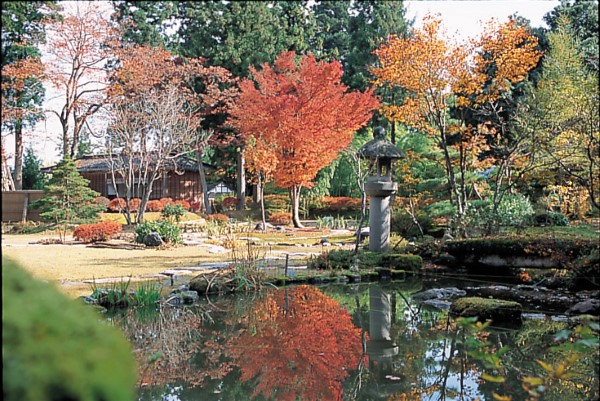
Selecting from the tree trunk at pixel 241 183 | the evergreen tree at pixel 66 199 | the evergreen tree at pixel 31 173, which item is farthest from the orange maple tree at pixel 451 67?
the evergreen tree at pixel 31 173

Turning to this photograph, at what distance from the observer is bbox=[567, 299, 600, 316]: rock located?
578 cm

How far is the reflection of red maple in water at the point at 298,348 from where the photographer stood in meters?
3.86

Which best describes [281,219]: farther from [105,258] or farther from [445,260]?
[445,260]

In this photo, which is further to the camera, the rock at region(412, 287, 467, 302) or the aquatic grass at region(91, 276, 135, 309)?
the rock at region(412, 287, 467, 302)

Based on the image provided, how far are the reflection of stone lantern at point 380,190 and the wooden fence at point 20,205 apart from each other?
12.6m

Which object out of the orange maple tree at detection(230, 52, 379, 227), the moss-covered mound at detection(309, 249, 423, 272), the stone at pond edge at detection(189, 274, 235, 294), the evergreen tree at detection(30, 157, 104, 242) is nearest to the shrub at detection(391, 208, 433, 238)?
the moss-covered mound at detection(309, 249, 423, 272)

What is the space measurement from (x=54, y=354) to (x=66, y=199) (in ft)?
51.8

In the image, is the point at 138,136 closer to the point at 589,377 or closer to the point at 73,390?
the point at 589,377

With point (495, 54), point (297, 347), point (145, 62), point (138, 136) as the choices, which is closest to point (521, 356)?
point (297, 347)

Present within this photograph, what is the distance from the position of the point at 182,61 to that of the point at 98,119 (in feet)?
12.0

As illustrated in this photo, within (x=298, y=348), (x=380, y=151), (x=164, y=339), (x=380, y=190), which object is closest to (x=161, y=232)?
(x=380, y=190)

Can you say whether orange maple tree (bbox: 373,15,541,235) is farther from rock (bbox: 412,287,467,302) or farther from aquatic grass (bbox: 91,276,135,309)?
aquatic grass (bbox: 91,276,135,309)

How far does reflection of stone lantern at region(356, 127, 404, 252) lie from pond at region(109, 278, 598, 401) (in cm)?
313

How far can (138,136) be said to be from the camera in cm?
1647
